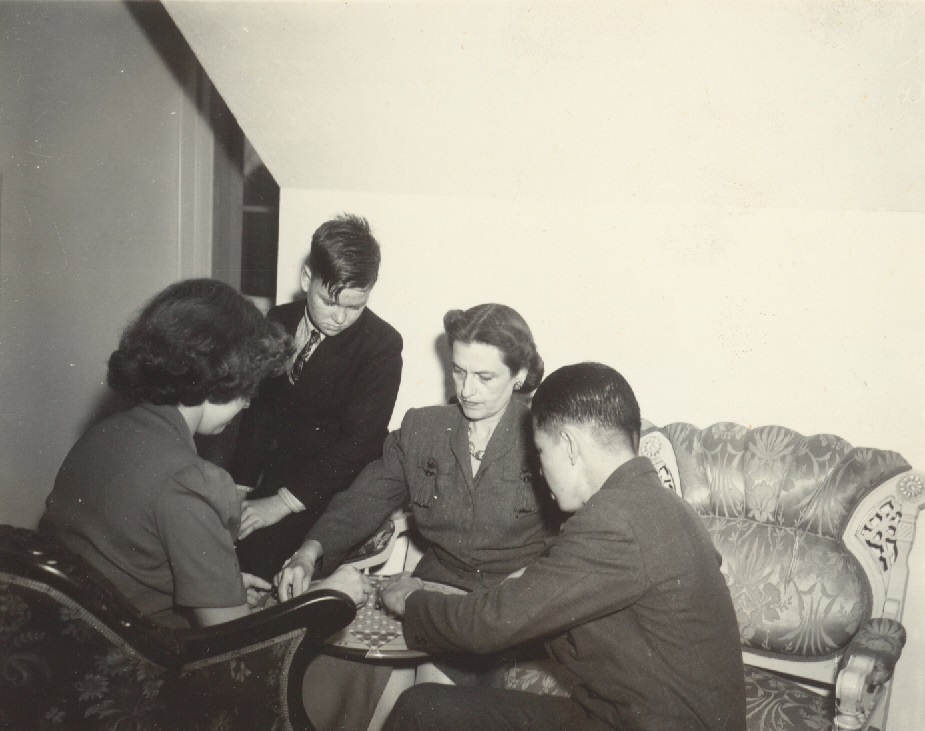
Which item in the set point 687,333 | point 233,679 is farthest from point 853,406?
point 233,679

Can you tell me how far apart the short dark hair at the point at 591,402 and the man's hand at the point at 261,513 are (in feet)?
4.03

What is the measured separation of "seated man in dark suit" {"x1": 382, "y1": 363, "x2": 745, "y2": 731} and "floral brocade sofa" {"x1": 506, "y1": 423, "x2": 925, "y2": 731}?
0.55 m

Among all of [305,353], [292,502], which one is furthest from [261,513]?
[305,353]

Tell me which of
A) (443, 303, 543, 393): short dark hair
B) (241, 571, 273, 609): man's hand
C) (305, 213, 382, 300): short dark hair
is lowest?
(241, 571, 273, 609): man's hand

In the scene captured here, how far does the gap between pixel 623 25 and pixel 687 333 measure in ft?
3.72

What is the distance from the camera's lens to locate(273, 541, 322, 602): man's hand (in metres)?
1.90

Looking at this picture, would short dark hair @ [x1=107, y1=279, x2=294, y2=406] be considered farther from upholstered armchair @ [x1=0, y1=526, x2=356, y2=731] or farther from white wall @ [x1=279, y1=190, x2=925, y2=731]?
white wall @ [x1=279, y1=190, x2=925, y2=731]

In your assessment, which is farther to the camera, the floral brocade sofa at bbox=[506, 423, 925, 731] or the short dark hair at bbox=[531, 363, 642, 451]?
the floral brocade sofa at bbox=[506, 423, 925, 731]

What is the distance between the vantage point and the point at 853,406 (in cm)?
256

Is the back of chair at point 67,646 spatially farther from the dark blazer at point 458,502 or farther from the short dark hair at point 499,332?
the short dark hair at point 499,332

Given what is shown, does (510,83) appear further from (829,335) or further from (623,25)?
(829,335)

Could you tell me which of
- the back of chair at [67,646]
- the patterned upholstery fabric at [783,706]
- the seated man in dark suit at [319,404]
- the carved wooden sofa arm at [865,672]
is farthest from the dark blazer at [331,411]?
the carved wooden sofa arm at [865,672]

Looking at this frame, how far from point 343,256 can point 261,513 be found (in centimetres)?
93

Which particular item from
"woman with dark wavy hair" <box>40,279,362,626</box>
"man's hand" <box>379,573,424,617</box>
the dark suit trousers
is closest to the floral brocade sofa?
the dark suit trousers
